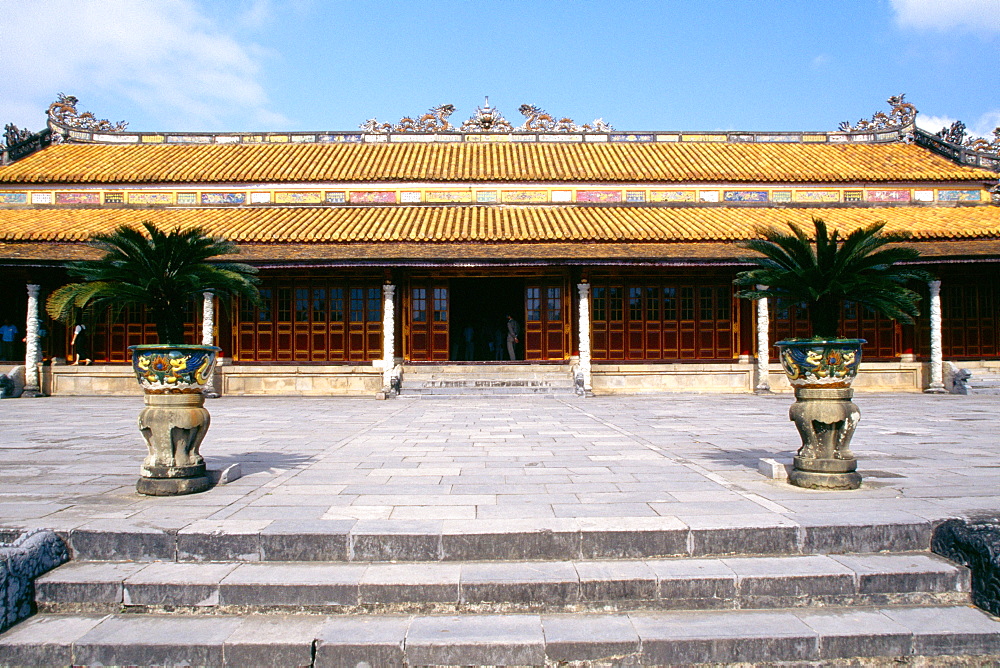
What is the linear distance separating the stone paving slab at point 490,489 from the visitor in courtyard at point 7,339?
26.4ft

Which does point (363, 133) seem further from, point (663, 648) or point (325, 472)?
point (663, 648)

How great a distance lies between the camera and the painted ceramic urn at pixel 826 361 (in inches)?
207

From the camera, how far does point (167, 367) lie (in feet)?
17.1

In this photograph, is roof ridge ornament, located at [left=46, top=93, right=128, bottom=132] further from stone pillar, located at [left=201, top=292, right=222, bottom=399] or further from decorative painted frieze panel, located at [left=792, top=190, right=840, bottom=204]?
decorative painted frieze panel, located at [left=792, top=190, right=840, bottom=204]

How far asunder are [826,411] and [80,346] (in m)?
17.9

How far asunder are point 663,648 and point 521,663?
2.41ft

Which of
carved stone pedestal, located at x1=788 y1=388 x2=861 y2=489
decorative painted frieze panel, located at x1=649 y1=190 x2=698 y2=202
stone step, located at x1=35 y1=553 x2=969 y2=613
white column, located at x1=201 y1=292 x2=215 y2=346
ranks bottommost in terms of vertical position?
stone step, located at x1=35 y1=553 x2=969 y2=613

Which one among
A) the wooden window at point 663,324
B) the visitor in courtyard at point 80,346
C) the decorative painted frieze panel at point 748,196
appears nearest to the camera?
the visitor in courtyard at point 80,346

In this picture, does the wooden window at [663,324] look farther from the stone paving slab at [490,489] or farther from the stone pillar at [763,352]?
the stone paving slab at [490,489]

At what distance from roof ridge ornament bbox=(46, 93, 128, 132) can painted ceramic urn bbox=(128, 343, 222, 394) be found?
67.7 ft

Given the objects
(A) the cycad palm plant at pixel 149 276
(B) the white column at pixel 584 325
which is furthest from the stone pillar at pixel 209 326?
(A) the cycad palm plant at pixel 149 276

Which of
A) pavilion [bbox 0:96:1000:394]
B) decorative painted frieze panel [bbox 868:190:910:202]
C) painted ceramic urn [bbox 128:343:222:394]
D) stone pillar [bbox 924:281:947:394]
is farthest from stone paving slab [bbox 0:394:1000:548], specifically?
decorative painted frieze panel [bbox 868:190:910:202]

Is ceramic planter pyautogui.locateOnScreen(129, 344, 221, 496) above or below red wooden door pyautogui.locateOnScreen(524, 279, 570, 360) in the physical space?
below

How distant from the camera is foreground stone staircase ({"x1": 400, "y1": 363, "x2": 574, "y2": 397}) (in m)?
15.4
